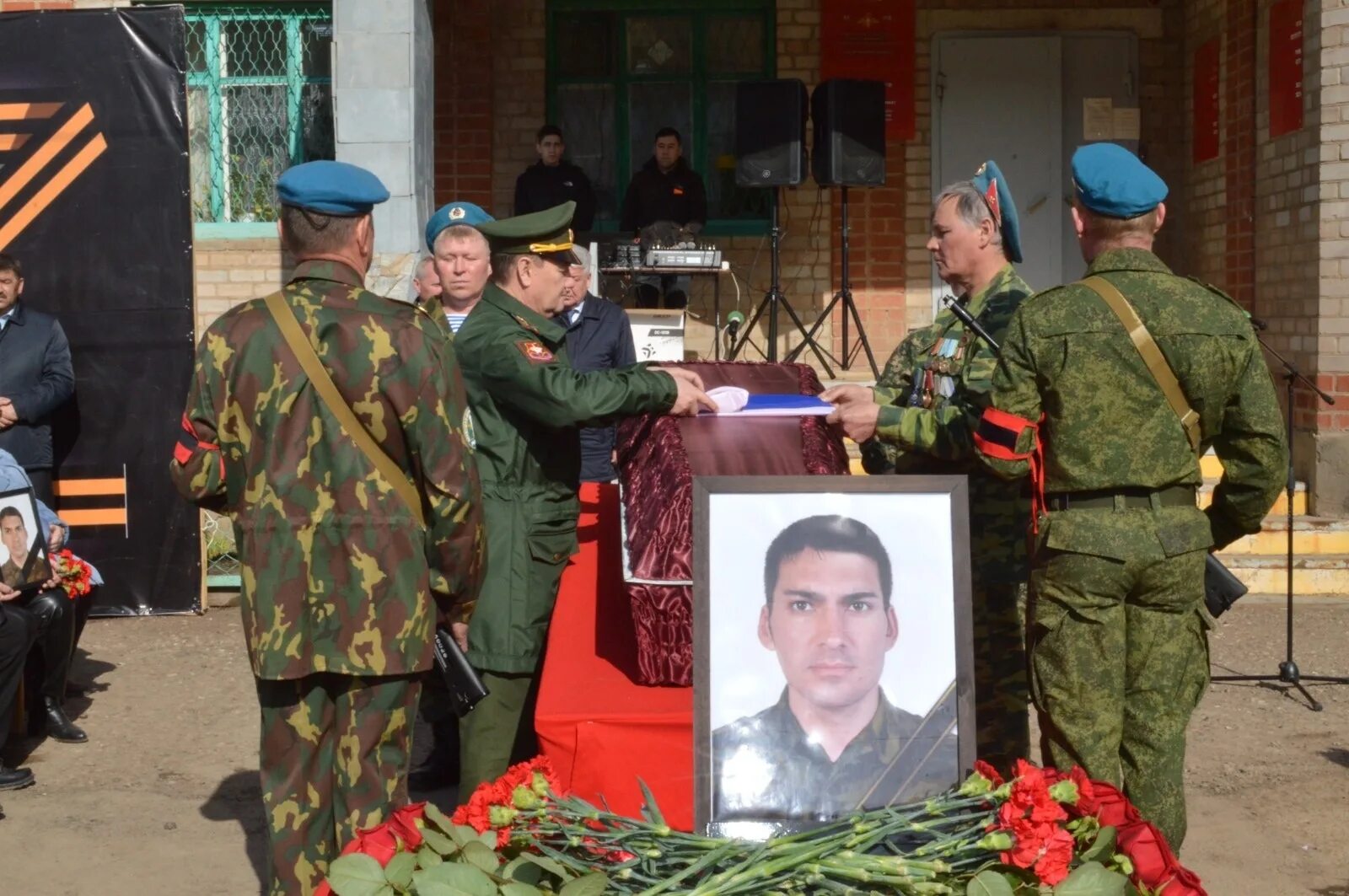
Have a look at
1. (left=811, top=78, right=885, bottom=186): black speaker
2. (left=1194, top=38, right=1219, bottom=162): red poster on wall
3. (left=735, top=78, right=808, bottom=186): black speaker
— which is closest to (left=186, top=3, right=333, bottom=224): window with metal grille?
(left=735, top=78, right=808, bottom=186): black speaker

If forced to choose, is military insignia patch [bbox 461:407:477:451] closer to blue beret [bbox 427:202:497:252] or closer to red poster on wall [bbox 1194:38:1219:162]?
blue beret [bbox 427:202:497:252]

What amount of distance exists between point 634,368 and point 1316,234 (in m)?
6.73

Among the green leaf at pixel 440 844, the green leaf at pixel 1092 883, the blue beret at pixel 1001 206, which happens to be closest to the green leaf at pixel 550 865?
the green leaf at pixel 440 844

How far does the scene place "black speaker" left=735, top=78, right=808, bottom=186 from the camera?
11117 millimetres

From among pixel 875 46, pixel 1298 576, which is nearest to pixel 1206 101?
pixel 875 46

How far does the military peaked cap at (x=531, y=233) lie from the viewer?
13.3 ft

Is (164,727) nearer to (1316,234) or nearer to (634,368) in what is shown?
(634,368)

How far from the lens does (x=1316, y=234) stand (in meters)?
9.35

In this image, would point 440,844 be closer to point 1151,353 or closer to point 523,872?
point 523,872

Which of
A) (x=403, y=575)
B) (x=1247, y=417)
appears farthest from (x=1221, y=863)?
(x=403, y=575)

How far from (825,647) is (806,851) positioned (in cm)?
43

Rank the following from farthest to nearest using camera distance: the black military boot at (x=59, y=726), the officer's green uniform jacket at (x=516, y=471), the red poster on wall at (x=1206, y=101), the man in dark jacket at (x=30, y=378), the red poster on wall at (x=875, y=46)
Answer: the red poster on wall at (x=875, y=46) → the red poster on wall at (x=1206, y=101) → the man in dark jacket at (x=30, y=378) → the black military boot at (x=59, y=726) → the officer's green uniform jacket at (x=516, y=471)

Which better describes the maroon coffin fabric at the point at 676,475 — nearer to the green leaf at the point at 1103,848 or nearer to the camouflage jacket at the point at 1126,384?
the camouflage jacket at the point at 1126,384

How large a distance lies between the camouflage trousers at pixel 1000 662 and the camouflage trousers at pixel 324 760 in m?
1.68
